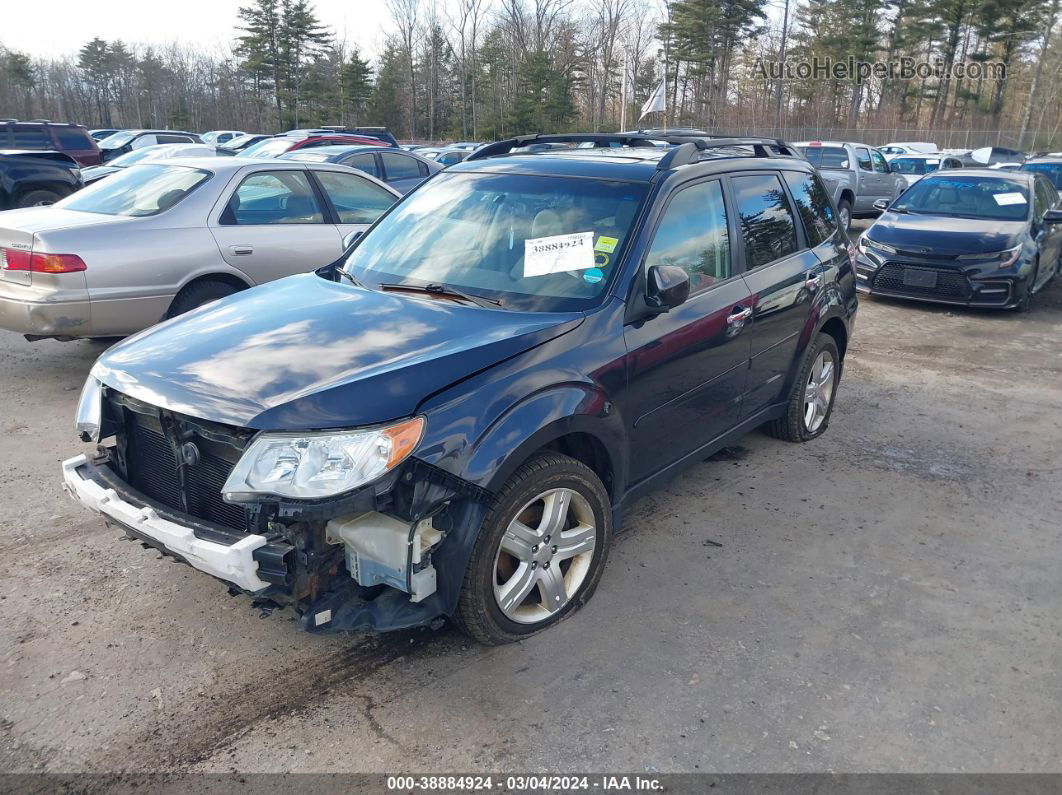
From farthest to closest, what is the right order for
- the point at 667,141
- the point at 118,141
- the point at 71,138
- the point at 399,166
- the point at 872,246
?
the point at 118,141 < the point at 71,138 < the point at 399,166 < the point at 872,246 < the point at 667,141

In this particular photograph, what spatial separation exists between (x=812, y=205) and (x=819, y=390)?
127cm

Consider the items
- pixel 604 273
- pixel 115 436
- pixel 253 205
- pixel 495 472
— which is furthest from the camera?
pixel 253 205

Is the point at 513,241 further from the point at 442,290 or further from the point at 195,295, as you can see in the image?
the point at 195,295

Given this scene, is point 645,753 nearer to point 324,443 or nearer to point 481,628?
point 481,628

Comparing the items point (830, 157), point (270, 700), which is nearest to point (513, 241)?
point (270, 700)

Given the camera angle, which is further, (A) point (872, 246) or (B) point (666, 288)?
(A) point (872, 246)

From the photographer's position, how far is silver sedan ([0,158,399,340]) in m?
5.81

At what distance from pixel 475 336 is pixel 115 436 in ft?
5.05

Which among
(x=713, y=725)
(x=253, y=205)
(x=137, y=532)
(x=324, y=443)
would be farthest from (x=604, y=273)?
(x=253, y=205)

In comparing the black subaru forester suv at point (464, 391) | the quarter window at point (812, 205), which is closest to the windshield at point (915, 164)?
the quarter window at point (812, 205)

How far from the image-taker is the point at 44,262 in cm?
576

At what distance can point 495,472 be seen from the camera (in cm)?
289

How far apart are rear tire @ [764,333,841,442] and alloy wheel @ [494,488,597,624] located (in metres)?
2.42

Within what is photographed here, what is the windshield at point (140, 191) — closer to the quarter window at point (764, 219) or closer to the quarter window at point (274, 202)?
the quarter window at point (274, 202)
